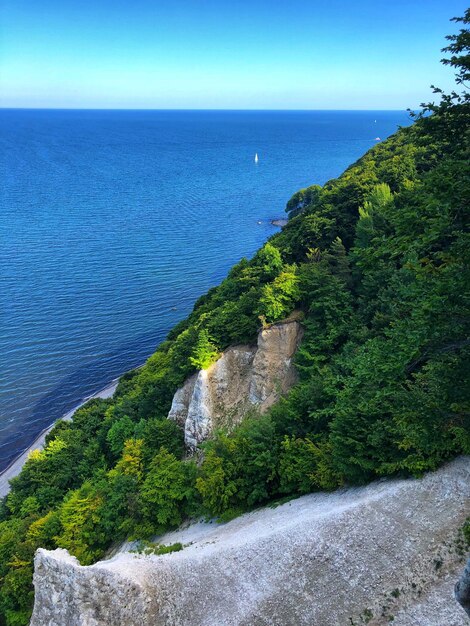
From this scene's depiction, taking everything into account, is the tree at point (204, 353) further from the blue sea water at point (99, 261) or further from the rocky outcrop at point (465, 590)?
the blue sea water at point (99, 261)

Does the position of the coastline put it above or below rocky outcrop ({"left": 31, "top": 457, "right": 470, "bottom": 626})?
below

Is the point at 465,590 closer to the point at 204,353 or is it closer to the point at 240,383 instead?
the point at 240,383

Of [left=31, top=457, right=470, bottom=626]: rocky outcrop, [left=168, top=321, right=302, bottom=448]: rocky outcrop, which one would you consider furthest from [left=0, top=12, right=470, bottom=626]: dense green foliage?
[left=31, top=457, right=470, bottom=626]: rocky outcrop

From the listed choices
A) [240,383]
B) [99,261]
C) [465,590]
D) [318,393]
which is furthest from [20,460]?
[99,261]

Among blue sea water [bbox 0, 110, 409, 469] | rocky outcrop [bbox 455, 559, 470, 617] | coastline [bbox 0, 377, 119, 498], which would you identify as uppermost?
rocky outcrop [bbox 455, 559, 470, 617]

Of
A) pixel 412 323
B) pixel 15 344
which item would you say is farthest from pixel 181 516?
pixel 15 344

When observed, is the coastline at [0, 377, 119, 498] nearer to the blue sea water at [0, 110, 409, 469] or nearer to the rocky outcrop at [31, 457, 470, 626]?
the blue sea water at [0, 110, 409, 469]

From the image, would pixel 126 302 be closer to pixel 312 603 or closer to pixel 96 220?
pixel 96 220
